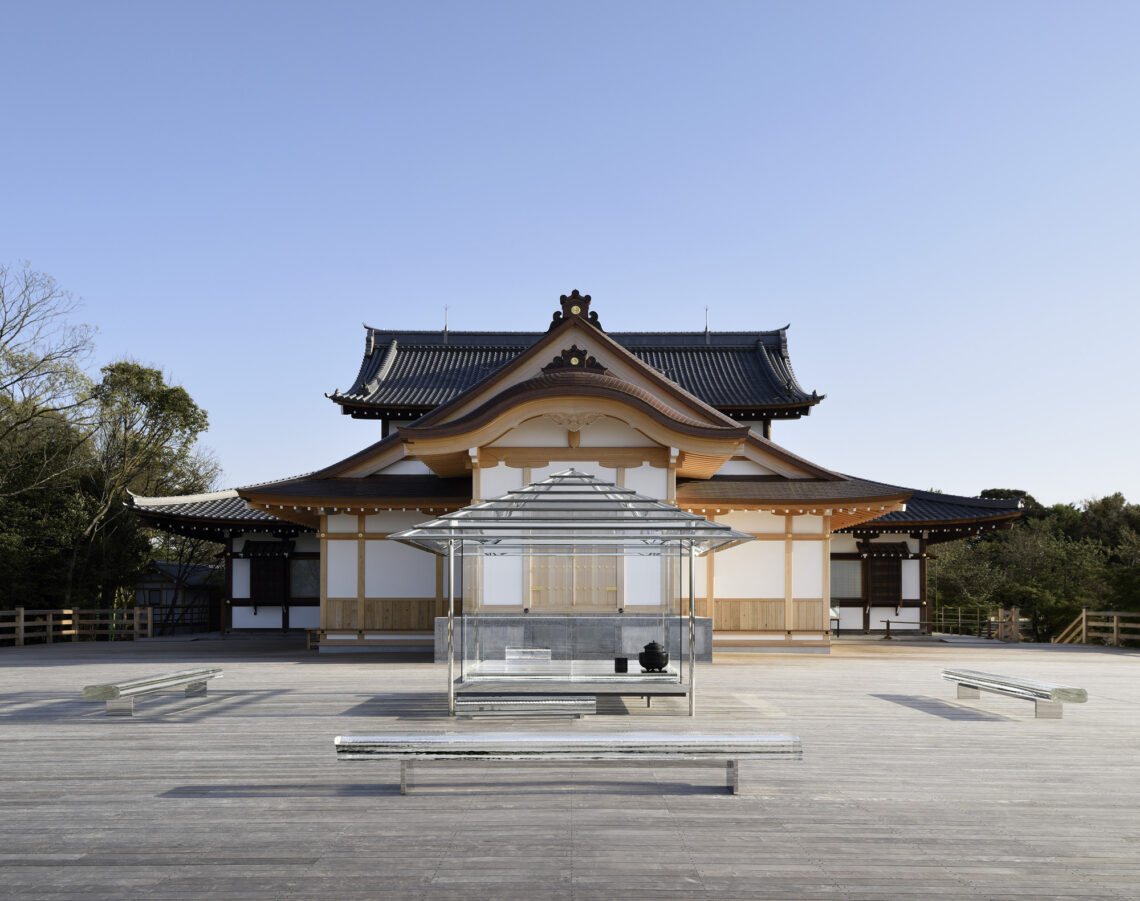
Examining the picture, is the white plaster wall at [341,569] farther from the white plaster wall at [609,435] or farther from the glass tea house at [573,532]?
the white plaster wall at [609,435]

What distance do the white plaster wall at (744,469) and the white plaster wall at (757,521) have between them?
3.75 feet

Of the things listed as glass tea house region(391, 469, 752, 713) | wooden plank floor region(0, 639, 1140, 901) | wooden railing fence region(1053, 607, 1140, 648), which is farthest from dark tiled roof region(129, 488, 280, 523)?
wooden railing fence region(1053, 607, 1140, 648)

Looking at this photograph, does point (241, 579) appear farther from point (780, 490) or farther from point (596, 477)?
point (780, 490)

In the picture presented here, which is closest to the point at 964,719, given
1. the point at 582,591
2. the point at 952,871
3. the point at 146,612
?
the point at 952,871

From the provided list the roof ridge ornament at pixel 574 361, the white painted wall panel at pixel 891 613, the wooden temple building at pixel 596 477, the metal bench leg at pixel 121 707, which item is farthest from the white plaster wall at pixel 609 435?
Answer: the white painted wall panel at pixel 891 613

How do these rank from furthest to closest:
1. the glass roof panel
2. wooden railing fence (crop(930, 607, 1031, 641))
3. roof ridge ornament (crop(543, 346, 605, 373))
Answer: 1. wooden railing fence (crop(930, 607, 1031, 641))
2. roof ridge ornament (crop(543, 346, 605, 373))
3. the glass roof panel

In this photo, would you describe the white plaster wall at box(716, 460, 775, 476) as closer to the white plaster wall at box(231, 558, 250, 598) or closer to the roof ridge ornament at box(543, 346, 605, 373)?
the roof ridge ornament at box(543, 346, 605, 373)

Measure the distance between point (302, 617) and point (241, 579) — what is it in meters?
1.99

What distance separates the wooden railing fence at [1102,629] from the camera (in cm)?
2366

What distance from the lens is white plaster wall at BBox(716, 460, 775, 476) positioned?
21.0m

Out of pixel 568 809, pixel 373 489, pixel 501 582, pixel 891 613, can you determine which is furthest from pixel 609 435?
pixel 568 809

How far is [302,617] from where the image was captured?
26188 millimetres

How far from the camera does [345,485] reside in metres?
20.1

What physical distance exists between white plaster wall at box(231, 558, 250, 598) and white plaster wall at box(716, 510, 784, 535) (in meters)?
13.6
